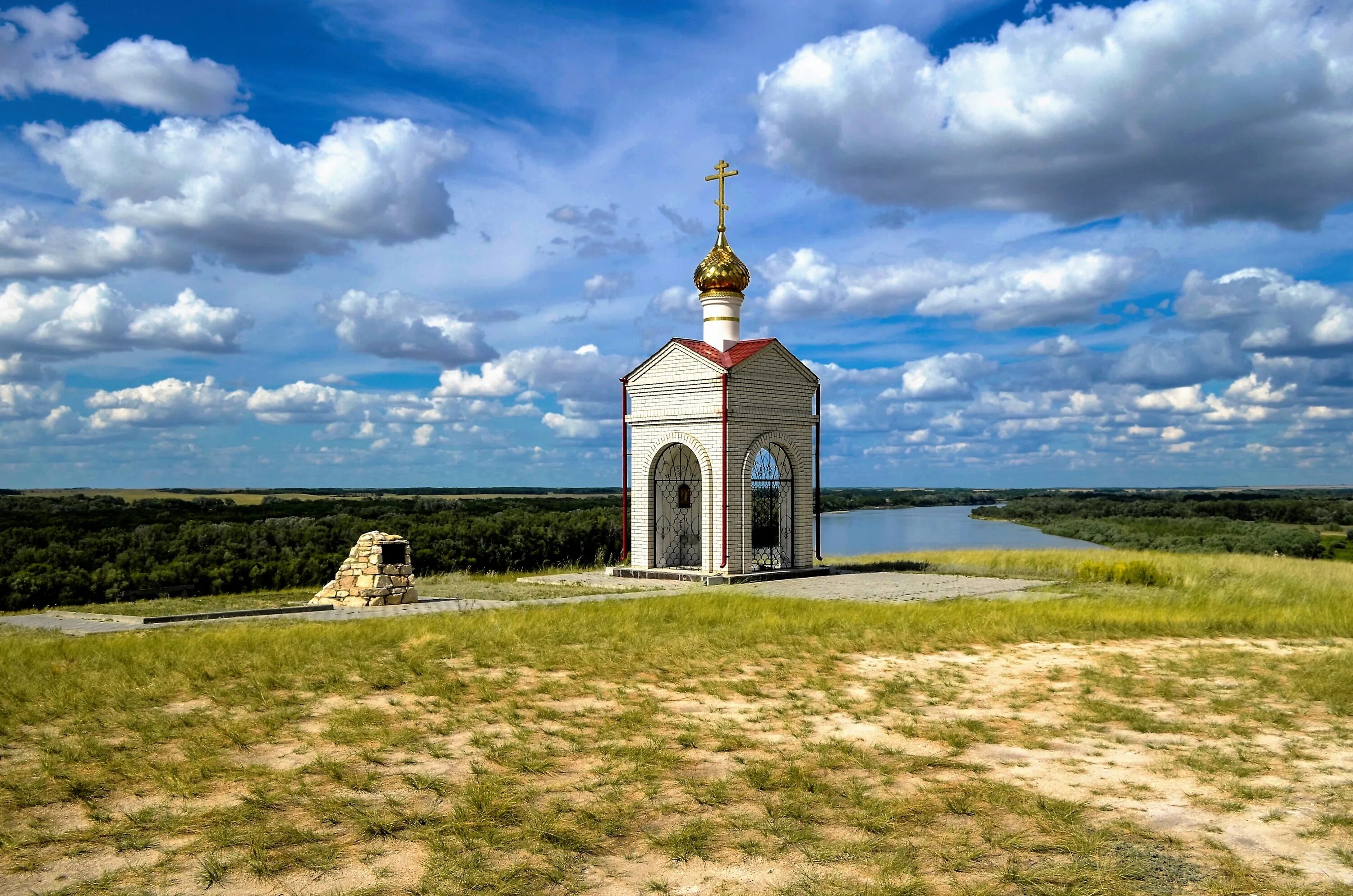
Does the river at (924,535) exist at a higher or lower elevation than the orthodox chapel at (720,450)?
lower

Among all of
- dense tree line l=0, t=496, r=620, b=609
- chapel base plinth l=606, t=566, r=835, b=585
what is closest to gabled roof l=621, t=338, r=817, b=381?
chapel base plinth l=606, t=566, r=835, b=585

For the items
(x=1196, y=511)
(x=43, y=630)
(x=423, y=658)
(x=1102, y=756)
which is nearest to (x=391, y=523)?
(x=43, y=630)

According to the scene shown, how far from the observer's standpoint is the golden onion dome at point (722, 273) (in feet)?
66.3

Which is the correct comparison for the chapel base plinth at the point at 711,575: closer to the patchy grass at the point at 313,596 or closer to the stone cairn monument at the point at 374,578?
the patchy grass at the point at 313,596

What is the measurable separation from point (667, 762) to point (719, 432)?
12.4 m

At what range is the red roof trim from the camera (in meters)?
18.9

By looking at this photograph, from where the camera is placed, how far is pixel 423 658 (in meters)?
9.87

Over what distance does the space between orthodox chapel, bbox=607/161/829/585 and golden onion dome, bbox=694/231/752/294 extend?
2cm

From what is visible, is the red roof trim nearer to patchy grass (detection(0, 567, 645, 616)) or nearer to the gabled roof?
the gabled roof

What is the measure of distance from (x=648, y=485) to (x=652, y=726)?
1249 cm

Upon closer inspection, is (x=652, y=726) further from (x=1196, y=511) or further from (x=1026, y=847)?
(x=1196, y=511)

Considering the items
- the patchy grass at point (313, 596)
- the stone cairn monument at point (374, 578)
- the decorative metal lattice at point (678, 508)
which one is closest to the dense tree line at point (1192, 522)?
the decorative metal lattice at point (678, 508)

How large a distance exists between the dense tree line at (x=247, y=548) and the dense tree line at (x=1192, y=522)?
19411mm

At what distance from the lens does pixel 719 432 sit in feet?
61.1
